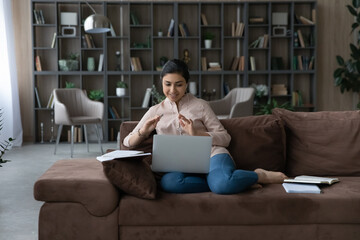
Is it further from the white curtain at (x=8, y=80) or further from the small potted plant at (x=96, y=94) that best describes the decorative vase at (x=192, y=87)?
the white curtain at (x=8, y=80)

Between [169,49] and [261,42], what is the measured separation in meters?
1.52

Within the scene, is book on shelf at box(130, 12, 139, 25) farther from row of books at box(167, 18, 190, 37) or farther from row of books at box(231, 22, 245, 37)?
row of books at box(231, 22, 245, 37)

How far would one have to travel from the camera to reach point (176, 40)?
720 centimetres

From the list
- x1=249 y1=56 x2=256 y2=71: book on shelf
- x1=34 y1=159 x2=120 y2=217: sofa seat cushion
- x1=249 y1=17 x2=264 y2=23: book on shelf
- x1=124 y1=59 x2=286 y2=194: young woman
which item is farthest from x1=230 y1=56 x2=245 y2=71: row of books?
x1=34 y1=159 x2=120 y2=217: sofa seat cushion

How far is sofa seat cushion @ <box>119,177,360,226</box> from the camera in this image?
2.13 m

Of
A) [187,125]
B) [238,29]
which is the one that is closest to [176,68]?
[187,125]

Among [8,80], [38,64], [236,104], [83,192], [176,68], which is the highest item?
[38,64]

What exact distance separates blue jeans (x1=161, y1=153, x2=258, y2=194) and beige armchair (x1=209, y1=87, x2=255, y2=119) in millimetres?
3609

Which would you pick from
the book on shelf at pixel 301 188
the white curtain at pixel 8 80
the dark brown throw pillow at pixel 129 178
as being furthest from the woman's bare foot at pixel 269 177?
the white curtain at pixel 8 80

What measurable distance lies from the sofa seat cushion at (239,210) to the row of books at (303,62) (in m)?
5.42

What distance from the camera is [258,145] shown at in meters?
2.63

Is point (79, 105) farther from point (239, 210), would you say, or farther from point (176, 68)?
point (239, 210)

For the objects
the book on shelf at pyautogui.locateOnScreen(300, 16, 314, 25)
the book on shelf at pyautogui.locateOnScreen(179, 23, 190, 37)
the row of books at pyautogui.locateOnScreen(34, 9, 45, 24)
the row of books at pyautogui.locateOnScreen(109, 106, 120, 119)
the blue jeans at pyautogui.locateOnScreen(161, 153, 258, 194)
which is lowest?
the row of books at pyautogui.locateOnScreen(109, 106, 120, 119)

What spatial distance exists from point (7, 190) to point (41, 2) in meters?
4.03
